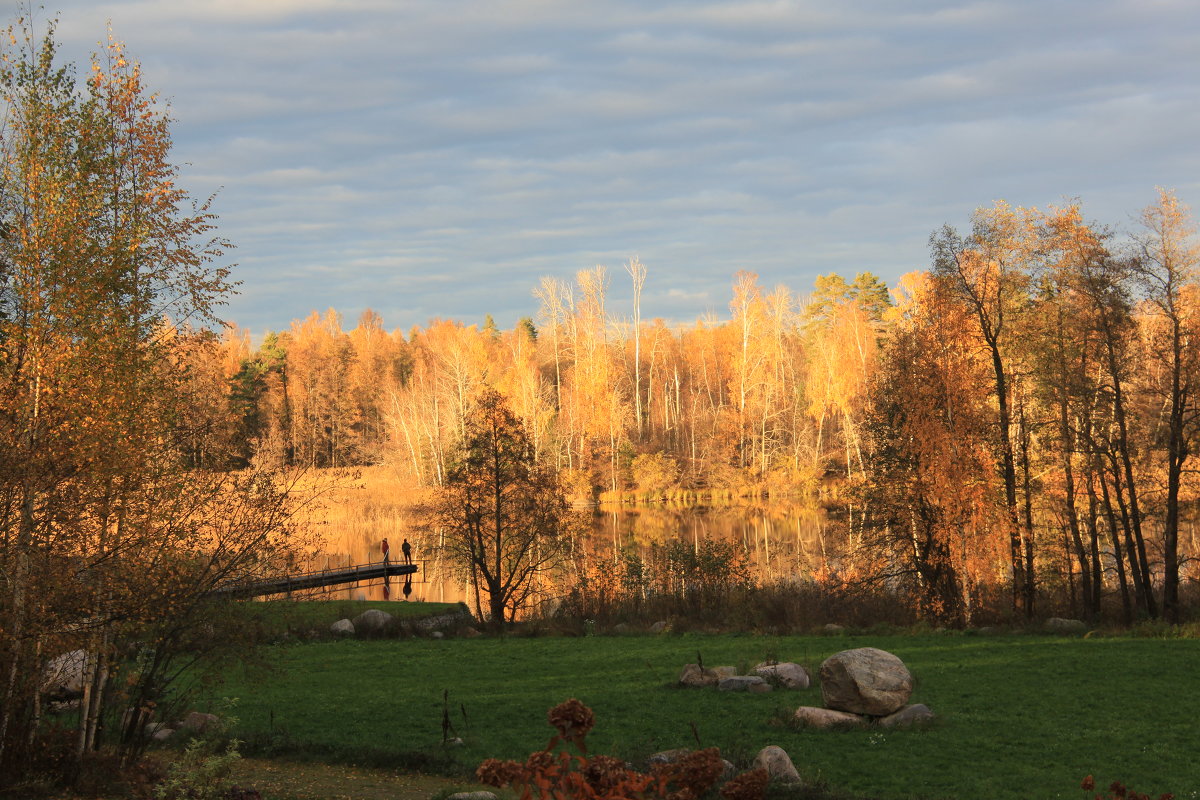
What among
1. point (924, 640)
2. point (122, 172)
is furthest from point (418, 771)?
point (924, 640)

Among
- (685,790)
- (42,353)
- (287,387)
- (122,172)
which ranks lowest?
(685,790)

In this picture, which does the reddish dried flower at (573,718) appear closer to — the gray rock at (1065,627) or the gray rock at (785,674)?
the gray rock at (785,674)

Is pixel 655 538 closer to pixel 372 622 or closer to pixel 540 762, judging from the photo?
pixel 372 622

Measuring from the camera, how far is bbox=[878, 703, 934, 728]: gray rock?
13.1m

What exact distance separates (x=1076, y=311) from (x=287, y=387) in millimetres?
69117

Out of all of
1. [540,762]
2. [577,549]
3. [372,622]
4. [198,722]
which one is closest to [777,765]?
[540,762]

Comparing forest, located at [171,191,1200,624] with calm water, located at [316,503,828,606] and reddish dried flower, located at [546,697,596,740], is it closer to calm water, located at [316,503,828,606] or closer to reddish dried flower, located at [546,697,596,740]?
calm water, located at [316,503,828,606]

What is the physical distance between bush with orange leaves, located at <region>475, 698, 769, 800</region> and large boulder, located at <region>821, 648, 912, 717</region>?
8.71 meters

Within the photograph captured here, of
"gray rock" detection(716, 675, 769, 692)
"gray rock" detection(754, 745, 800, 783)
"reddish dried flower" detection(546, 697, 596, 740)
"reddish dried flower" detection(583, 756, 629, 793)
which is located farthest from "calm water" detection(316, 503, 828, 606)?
"reddish dried flower" detection(546, 697, 596, 740)

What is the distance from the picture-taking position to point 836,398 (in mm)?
60500

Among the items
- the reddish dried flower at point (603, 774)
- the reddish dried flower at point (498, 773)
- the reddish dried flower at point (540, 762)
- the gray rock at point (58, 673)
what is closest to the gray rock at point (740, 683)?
the gray rock at point (58, 673)

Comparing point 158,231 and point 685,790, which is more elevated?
point 158,231

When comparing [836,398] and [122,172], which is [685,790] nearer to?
[122,172]

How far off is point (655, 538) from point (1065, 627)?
24.9 m
